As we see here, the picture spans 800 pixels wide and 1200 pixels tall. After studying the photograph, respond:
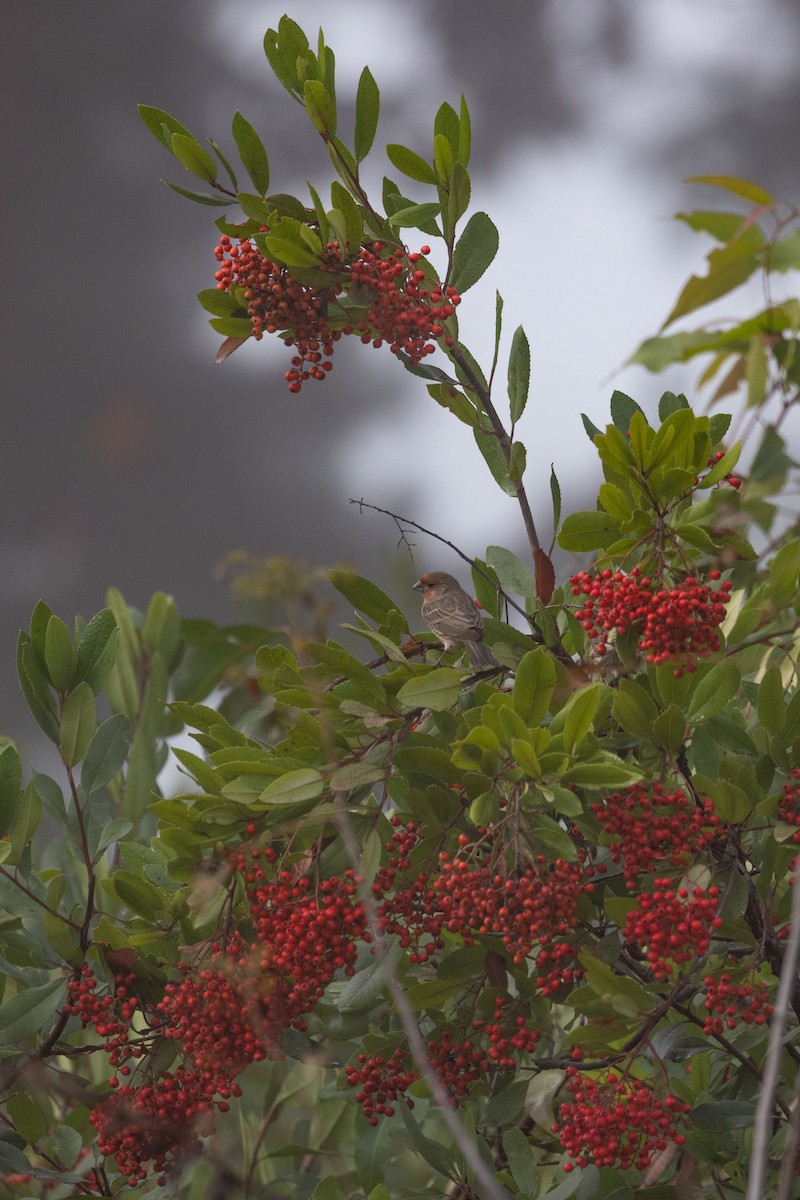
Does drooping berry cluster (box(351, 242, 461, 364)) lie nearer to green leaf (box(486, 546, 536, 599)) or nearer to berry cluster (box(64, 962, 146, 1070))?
green leaf (box(486, 546, 536, 599))

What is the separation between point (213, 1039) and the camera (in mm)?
856

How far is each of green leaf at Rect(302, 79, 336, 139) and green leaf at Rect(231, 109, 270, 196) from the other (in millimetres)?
51

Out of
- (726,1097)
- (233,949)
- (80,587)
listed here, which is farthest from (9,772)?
(80,587)

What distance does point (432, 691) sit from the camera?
2.71 feet

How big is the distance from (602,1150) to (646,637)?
343 millimetres

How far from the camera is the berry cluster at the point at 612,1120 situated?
0.82m

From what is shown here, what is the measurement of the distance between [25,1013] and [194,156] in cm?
70

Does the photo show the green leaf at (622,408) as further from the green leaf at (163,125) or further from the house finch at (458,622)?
the green leaf at (163,125)

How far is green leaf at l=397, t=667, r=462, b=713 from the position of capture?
0.82m

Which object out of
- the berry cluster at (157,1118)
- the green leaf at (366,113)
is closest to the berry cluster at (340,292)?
the green leaf at (366,113)

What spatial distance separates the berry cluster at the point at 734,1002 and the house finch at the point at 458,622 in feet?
0.96

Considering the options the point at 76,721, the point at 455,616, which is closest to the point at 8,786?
the point at 76,721

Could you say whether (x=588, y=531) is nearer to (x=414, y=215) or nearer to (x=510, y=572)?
(x=510, y=572)

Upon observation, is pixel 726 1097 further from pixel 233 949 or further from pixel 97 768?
pixel 97 768
